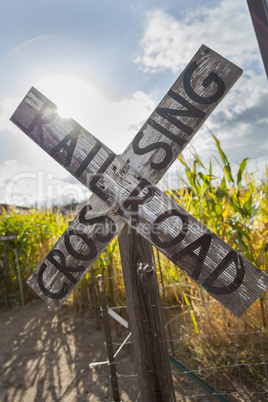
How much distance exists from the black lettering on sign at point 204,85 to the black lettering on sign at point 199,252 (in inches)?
18.7

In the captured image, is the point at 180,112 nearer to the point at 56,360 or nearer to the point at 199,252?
the point at 199,252

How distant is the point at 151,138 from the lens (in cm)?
115

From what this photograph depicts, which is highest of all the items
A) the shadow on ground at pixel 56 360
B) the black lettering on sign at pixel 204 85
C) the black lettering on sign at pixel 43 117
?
the black lettering on sign at pixel 204 85

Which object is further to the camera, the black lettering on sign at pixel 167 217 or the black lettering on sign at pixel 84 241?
the black lettering on sign at pixel 84 241

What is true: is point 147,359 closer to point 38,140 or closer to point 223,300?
point 223,300

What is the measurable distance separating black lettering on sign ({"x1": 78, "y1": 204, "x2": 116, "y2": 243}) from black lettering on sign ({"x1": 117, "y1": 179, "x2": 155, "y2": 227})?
8cm

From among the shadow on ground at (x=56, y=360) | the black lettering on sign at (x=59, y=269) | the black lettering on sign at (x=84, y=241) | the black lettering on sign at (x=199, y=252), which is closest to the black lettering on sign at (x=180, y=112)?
the black lettering on sign at (x=199, y=252)

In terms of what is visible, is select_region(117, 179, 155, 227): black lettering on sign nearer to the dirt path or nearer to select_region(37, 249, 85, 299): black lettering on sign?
select_region(37, 249, 85, 299): black lettering on sign

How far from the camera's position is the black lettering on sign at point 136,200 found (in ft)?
3.60

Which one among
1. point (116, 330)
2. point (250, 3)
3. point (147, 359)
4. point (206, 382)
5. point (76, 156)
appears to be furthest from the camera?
point (116, 330)

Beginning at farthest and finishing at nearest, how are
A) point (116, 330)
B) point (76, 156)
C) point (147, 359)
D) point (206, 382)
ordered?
point (116, 330) < point (206, 382) < point (147, 359) < point (76, 156)

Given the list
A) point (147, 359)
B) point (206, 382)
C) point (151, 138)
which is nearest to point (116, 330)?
point (206, 382)

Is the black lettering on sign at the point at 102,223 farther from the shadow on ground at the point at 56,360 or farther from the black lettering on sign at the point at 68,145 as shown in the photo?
the shadow on ground at the point at 56,360

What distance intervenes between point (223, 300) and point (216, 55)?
852mm
